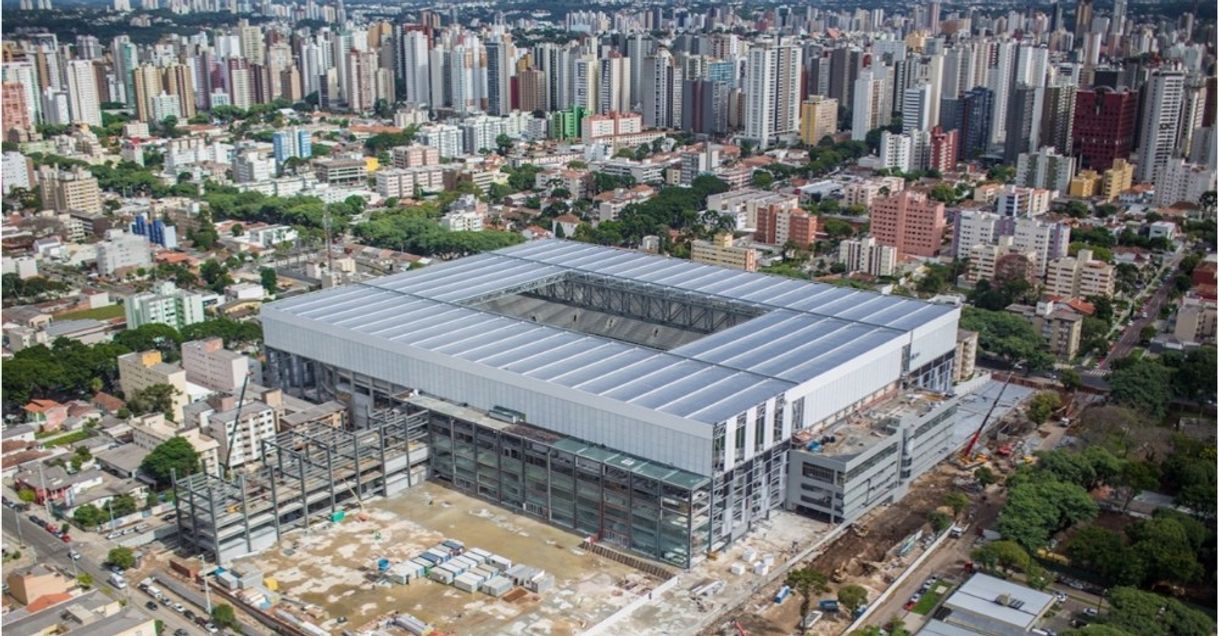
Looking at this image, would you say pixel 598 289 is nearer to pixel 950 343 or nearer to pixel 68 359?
pixel 950 343

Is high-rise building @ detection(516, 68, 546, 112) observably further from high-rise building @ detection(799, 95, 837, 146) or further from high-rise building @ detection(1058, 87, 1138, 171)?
high-rise building @ detection(1058, 87, 1138, 171)

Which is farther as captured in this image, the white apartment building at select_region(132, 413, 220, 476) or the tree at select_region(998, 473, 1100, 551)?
the white apartment building at select_region(132, 413, 220, 476)

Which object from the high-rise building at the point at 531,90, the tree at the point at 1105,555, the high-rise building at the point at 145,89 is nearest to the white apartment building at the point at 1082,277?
the tree at the point at 1105,555

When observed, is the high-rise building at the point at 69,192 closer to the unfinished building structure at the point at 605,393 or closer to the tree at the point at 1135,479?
the unfinished building structure at the point at 605,393

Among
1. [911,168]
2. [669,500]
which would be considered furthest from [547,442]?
[911,168]

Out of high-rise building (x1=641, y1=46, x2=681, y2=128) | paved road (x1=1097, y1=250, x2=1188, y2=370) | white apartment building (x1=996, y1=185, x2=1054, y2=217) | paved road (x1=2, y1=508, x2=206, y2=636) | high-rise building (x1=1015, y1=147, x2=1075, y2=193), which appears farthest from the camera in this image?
high-rise building (x1=641, y1=46, x2=681, y2=128)

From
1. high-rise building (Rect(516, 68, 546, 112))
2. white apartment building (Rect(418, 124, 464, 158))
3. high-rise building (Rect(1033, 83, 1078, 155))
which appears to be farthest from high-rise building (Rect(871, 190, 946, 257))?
high-rise building (Rect(516, 68, 546, 112))
